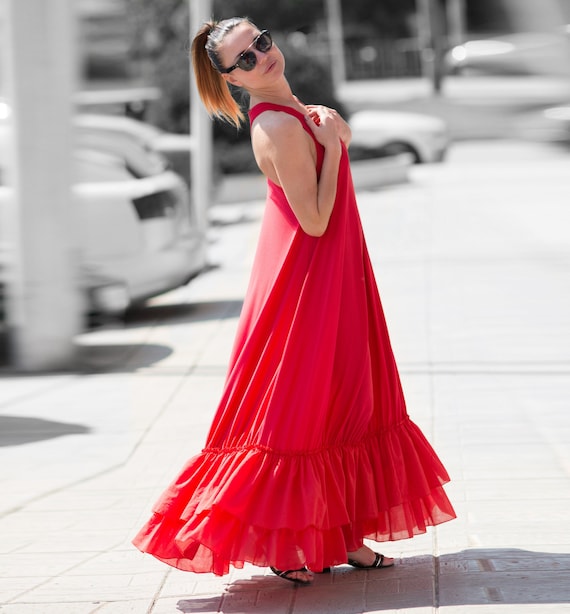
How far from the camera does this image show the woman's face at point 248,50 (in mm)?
3643

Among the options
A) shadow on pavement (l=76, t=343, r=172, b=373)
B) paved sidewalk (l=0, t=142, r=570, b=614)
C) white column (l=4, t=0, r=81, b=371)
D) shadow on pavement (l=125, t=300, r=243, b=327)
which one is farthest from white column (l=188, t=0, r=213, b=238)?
white column (l=4, t=0, r=81, b=371)

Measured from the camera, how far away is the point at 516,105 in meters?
36.0

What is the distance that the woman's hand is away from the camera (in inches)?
143

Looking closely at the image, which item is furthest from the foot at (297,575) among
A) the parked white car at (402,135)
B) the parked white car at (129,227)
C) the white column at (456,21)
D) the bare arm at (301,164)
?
the white column at (456,21)

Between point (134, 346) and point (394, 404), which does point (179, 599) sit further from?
point (134, 346)

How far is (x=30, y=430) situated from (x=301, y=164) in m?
3.13

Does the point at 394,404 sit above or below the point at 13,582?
above

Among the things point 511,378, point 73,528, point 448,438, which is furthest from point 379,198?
point 73,528

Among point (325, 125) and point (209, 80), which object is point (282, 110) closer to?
point (325, 125)

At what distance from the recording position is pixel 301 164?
3.59 m

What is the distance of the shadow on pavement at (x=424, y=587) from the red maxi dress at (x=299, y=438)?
136 mm

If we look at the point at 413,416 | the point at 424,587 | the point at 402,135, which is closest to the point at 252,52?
the point at 424,587

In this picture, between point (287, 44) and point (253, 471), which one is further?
point (287, 44)

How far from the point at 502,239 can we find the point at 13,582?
921 cm
